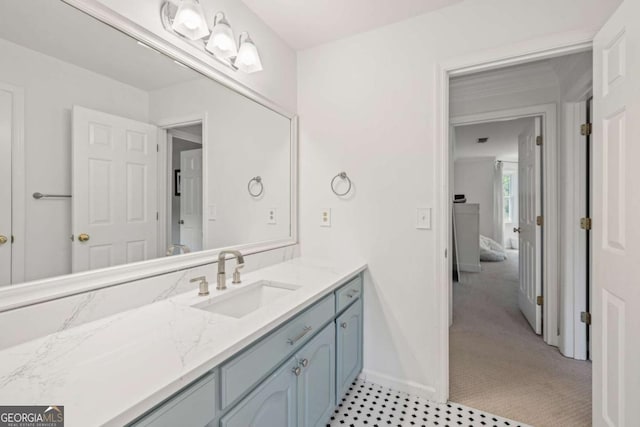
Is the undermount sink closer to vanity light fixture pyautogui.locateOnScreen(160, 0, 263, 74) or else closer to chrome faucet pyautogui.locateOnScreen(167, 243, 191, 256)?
chrome faucet pyautogui.locateOnScreen(167, 243, 191, 256)

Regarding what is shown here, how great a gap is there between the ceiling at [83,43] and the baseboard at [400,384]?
2028mm

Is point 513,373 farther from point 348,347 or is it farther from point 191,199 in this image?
point 191,199

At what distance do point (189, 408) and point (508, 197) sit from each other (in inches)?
354

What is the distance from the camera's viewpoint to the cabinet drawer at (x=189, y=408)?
664 mm

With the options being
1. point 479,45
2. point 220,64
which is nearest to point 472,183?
point 479,45

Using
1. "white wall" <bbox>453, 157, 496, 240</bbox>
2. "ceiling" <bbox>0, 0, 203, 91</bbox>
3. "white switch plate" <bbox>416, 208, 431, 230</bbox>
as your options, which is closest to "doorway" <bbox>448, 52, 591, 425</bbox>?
"white switch plate" <bbox>416, 208, 431, 230</bbox>

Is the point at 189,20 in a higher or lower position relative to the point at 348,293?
higher

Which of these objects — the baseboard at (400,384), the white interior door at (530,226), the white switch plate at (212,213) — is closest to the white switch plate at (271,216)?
the white switch plate at (212,213)

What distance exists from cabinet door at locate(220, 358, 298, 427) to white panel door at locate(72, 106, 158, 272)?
719 millimetres

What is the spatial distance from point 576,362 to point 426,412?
139 cm

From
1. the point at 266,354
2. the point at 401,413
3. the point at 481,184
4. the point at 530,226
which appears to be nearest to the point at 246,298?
the point at 266,354

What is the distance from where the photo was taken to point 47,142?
95 centimetres

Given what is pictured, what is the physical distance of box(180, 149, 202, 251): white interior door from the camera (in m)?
1.44

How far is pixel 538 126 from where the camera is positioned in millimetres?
2549
